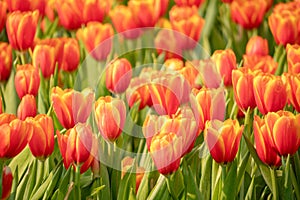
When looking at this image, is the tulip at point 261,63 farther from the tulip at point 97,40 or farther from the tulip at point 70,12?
the tulip at point 70,12

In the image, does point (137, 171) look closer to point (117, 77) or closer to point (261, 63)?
point (117, 77)

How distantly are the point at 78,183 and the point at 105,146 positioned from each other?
6.7 inches

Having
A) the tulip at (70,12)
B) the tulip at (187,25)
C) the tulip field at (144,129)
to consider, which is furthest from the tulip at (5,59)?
the tulip at (187,25)

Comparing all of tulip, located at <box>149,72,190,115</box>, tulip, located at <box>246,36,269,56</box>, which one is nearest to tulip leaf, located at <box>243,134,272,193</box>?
tulip, located at <box>149,72,190,115</box>

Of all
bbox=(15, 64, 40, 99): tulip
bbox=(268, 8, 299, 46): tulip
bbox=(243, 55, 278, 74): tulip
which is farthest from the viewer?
bbox=(268, 8, 299, 46): tulip

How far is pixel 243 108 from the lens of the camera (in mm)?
2084

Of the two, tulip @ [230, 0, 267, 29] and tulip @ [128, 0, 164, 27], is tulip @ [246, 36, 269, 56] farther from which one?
tulip @ [128, 0, 164, 27]

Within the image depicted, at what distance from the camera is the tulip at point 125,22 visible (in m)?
2.73

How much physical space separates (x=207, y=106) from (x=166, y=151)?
0.23 meters

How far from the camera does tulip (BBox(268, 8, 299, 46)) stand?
2.68 m

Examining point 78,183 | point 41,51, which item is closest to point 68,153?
point 78,183

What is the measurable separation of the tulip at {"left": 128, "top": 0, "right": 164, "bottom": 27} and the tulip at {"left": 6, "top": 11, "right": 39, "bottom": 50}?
35 centimetres

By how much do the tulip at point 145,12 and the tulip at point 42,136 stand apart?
910mm

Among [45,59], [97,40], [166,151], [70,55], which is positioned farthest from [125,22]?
[166,151]
